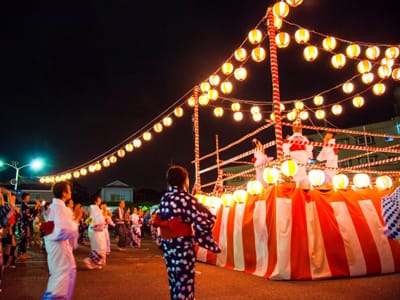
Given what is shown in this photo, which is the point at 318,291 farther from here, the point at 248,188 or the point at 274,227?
the point at 248,188

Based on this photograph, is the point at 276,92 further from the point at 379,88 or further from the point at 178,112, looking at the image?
the point at 178,112

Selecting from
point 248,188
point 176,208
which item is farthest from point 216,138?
point 176,208

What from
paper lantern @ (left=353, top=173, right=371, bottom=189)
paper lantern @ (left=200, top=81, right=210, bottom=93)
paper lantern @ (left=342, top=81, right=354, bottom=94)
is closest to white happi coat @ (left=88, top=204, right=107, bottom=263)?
paper lantern @ (left=200, top=81, right=210, bottom=93)

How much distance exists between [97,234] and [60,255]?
5.70 metres

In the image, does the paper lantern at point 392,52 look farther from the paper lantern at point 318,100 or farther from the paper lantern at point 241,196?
the paper lantern at point 241,196

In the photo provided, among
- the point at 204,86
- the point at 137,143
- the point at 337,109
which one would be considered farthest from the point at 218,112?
the point at 337,109

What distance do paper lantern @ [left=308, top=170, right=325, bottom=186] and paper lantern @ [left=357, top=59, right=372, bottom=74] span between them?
588cm

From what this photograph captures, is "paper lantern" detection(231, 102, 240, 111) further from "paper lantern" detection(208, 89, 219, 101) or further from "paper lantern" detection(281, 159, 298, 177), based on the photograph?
"paper lantern" detection(281, 159, 298, 177)

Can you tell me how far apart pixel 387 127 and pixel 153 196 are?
132 feet

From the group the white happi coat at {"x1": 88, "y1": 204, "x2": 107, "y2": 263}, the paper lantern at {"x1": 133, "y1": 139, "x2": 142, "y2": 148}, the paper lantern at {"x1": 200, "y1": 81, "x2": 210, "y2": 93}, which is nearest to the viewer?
the white happi coat at {"x1": 88, "y1": 204, "x2": 107, "y2": 263}

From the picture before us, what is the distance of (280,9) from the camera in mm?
9469

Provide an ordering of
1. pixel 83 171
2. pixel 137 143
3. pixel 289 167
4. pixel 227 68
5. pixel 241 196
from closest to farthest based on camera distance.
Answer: pixel 289 167 < pixel 241 196 < pixel 227 68 < pixel 137 143 < pixel 83 171

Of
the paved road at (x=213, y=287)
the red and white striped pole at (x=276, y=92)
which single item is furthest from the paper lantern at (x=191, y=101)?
the paved road at (x=213, y=287)

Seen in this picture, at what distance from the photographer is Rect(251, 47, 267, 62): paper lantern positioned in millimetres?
10859
